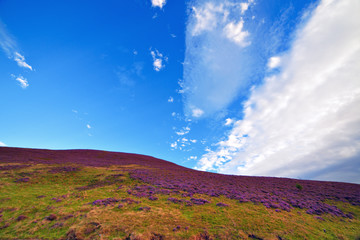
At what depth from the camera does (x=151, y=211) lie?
16078 mm

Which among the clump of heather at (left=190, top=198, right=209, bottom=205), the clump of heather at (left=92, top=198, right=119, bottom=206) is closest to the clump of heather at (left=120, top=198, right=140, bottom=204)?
the clump of heather at (left=92, top=198, right=119, bottom=206)

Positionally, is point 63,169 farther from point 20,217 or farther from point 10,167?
point 20,217

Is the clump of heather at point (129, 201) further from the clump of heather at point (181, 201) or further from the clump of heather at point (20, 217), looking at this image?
the clump of heather at point (20, 217)

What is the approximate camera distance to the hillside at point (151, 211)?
495 inches

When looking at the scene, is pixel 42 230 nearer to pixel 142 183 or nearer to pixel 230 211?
pixel 142 183

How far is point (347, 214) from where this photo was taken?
62.7 ft

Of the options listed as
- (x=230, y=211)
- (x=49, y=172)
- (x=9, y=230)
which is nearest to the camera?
(x=9, y=230)

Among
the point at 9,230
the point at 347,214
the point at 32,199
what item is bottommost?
the point at 9,230

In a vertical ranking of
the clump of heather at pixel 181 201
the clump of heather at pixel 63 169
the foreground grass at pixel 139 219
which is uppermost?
the clump of heather at pixel 63 169

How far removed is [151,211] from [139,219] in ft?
7.04

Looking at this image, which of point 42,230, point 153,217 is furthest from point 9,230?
point 153,217

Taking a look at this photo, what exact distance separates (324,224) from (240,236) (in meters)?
12.1

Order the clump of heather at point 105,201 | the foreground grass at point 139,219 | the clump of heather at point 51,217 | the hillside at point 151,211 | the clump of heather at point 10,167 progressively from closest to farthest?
1. the foreground grass at point 139,219
2. the hillside at point 151,211
3. the clump of heather at point 51,217
4. the clump of heather at point 105,201
5. the clump of heather at point 10,167

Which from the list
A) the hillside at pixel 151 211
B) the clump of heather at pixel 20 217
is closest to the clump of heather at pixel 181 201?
→ the hillside at pixel 151 211
